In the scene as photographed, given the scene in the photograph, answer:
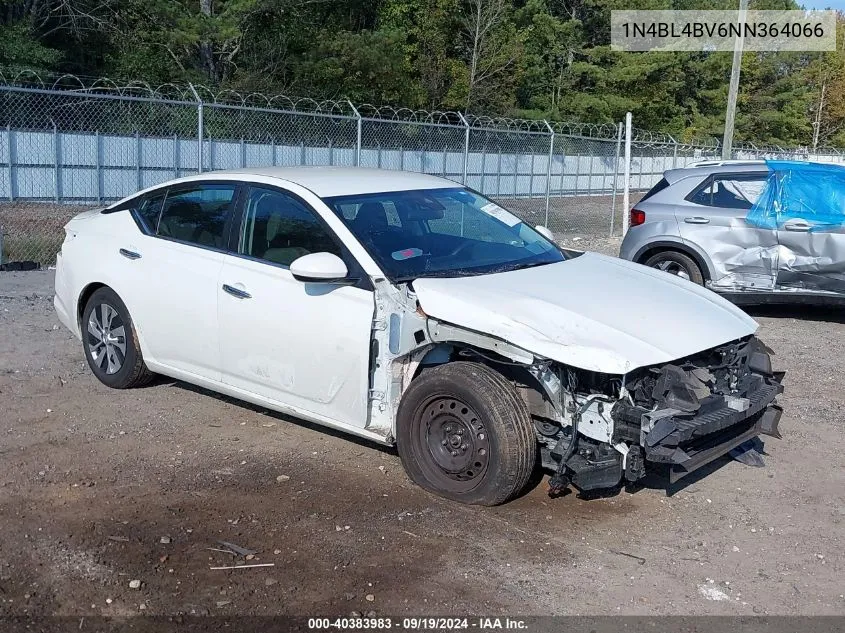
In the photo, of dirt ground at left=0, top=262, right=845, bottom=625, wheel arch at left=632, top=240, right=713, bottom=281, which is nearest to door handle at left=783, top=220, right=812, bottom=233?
wheel arch at left=632, top=240, right=713, bottom=281

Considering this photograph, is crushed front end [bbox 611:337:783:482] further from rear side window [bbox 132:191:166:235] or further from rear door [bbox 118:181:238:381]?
rear side window [bbox 132:191:166:235]

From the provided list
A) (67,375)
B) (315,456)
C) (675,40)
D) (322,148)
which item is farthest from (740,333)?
(675,40)

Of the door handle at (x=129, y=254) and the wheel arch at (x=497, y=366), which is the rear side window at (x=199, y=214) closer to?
the door handle at (x=129, y=254)

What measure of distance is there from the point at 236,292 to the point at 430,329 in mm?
1332

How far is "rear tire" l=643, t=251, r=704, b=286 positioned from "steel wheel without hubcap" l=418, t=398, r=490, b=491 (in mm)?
5997

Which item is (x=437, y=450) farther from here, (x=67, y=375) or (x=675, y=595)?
(x=67, y=375)

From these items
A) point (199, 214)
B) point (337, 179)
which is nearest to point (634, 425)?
point (337, 179)

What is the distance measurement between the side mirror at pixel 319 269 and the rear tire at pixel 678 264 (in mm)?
5973

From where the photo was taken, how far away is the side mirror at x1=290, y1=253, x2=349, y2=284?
4.91m

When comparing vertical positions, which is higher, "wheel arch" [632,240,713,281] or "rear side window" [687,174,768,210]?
"rear side window" [687,174,768,210]

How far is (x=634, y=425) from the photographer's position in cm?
433

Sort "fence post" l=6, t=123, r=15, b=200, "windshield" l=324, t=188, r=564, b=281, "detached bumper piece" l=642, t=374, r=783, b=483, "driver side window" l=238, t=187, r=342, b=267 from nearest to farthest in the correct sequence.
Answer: "detached bumper piece" l=642, t=374, r=783, b=483 < "windshield" l=324, t=188, r=564, b=281 < "driver side window" l=238, t=187, r=342, b=267 < "fence post" l=6, t=123, r=15, b=200

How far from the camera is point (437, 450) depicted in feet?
15.7

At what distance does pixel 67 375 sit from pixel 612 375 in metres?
4.33
